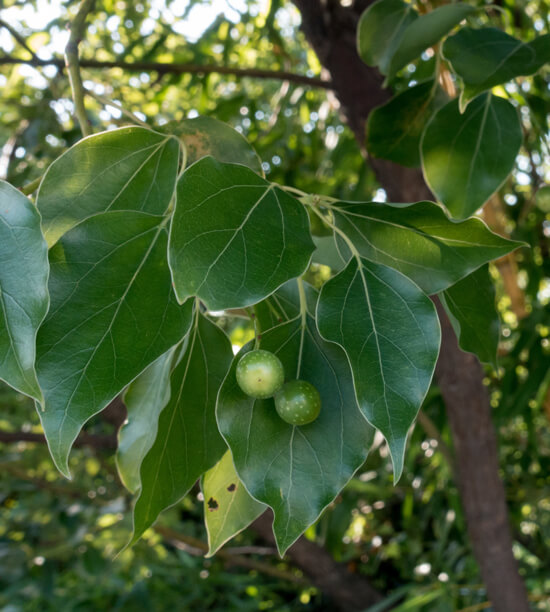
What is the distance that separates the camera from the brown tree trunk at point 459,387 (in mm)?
1069

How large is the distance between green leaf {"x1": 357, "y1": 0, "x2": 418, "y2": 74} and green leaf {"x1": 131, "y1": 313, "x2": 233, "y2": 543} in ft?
1.49

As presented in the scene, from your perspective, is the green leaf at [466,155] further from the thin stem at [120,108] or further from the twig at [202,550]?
the twig at [202,550]

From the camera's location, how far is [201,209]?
393 millimetres

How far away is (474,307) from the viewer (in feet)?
1.76

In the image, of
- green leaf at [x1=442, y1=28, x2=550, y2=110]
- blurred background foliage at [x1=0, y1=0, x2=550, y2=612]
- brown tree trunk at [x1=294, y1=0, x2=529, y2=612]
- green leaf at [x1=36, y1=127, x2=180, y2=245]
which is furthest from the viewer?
blurred background foliage at [x1=0, y1=0, x2=550, y2=612]

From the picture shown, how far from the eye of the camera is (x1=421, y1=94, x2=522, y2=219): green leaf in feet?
2.16

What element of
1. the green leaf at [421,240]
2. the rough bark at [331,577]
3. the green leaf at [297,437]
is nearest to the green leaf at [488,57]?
the green leaf at [421,240]

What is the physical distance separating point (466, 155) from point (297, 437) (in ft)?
1.22

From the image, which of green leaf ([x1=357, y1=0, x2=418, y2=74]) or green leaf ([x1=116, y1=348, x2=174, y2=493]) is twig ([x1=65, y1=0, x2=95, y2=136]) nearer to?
green leaf ([x1=116, y1=348, x2=174, y2=493])

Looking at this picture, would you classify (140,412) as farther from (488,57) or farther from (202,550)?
(202,550)

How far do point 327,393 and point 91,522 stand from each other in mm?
1220

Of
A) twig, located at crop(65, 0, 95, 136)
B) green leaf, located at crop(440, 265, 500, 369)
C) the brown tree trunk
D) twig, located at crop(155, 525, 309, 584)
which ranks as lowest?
twig, located at crop(155, 525, 309, 584)

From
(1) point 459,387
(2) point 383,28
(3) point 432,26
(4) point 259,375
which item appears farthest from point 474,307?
(1) point 459,387

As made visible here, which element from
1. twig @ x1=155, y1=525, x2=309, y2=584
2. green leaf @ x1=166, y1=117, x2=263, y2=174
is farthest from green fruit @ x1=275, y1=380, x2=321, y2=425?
twig @ x1=155, y1=525, x2=309, y2=584
